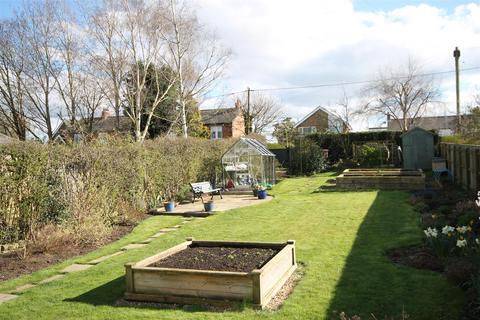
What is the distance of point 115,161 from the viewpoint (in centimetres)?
1237

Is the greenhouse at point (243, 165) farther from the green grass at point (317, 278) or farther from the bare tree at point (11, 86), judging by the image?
the bare tree at point (11, 86)

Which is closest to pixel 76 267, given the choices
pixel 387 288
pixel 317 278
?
pixel 317 278

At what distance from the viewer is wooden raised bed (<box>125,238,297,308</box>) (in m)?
5.39

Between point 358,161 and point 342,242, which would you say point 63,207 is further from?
point 358,161

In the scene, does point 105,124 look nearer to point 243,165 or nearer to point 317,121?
point 243,165

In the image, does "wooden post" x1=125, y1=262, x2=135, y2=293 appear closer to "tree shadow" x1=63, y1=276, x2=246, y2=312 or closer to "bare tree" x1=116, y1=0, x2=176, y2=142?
"tree shadow" x1=63, y1=276, x2=246, y2=312

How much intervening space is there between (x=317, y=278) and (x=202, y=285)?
186 cm

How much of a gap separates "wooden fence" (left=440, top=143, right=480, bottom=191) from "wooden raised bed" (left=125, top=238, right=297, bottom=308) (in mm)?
9384

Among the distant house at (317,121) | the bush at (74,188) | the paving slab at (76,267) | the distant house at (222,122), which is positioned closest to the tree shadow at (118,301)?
the paving slab at (76,267)

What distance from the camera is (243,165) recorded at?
20.0 metres

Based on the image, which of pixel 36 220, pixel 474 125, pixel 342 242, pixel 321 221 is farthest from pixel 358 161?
pixel 36 220

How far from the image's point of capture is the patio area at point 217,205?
13.7 m

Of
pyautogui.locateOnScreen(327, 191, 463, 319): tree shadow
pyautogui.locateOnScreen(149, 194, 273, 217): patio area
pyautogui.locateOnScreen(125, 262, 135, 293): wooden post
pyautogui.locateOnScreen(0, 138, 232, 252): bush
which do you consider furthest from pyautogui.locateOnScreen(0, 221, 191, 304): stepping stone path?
pyautogui.locateOnScreen(327, 191, 463, 319): tree shadow

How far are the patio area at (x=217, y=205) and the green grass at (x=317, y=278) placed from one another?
131 centimetres
